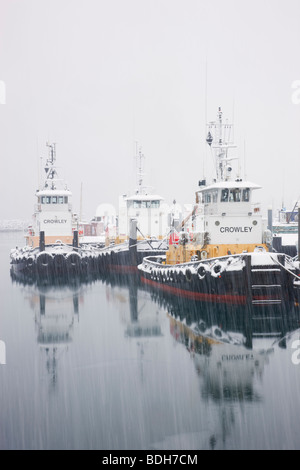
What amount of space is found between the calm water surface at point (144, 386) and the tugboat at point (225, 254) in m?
1.23

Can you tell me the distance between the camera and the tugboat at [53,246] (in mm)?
26969

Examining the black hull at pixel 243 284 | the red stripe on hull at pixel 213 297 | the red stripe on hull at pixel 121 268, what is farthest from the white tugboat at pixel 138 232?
the black hull at pixel 243 284

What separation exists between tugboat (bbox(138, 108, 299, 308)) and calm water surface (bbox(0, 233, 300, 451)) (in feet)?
4.04

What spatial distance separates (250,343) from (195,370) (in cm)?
252

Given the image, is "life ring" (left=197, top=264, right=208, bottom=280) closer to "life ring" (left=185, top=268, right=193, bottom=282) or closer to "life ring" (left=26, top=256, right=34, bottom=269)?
"life ring" (left=185, top=268, right=193, bottom=282)

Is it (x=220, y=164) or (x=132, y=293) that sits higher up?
(x=220, y=164)

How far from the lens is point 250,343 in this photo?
1249 centimetres

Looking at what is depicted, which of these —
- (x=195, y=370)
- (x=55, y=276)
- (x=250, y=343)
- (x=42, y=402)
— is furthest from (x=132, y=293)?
(x=42, y=402)

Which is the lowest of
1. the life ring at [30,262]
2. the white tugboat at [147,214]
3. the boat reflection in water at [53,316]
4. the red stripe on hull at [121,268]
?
the boat reflection in water at [53,316]

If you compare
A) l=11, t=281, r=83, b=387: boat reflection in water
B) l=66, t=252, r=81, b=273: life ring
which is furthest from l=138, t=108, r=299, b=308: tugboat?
l=66, t=252, r=81, b=273: life ring

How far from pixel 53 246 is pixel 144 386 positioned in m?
20.4

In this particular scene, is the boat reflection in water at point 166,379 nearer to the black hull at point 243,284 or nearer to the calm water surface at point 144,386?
the calm water surface at point 144,386

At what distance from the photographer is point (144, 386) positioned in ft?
31.1
